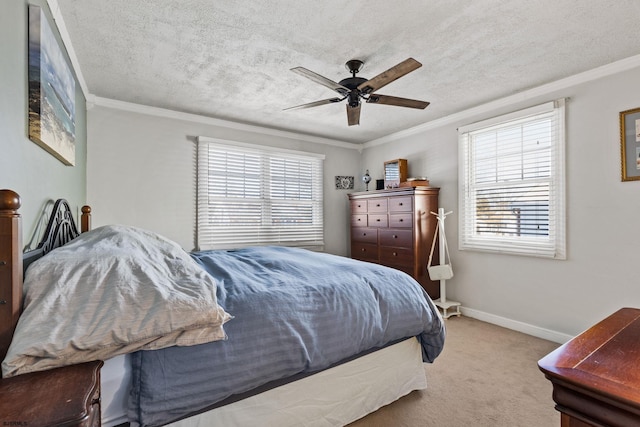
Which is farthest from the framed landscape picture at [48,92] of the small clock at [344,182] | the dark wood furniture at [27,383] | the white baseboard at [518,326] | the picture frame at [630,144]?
the white baseboard at [518,326]

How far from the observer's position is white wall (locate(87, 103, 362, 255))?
336 centimetres

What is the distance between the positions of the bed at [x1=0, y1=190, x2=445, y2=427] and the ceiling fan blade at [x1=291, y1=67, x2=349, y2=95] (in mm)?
1336

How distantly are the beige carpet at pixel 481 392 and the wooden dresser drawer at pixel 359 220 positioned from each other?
2.11m

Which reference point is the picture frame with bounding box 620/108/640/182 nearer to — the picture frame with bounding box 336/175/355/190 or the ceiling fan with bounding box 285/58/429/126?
the ceiling fan with bounding box 285/58/429/126

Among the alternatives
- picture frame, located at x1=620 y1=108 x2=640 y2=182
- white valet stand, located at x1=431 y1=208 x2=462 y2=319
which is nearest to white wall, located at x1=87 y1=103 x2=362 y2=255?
white valet stand, located at x1=431 y1=208 x2=462 y2=319

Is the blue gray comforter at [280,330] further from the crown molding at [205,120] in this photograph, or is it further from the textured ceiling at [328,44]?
the crown molding at [205,120]

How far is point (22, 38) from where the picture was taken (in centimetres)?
139

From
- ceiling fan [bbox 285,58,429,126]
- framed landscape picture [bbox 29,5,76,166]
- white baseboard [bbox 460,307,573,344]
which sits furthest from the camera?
white baseboard [bbox 460,307,573,344]

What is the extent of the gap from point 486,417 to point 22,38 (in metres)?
3.16

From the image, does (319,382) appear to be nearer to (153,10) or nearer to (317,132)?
(153,10)

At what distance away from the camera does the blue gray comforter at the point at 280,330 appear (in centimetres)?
118

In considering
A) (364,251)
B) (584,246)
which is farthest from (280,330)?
(364,251)

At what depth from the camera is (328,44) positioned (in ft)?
7.47

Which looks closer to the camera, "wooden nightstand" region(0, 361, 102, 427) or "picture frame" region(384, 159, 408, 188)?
"wooden nightstand" region(0, 361, 102, 427)
